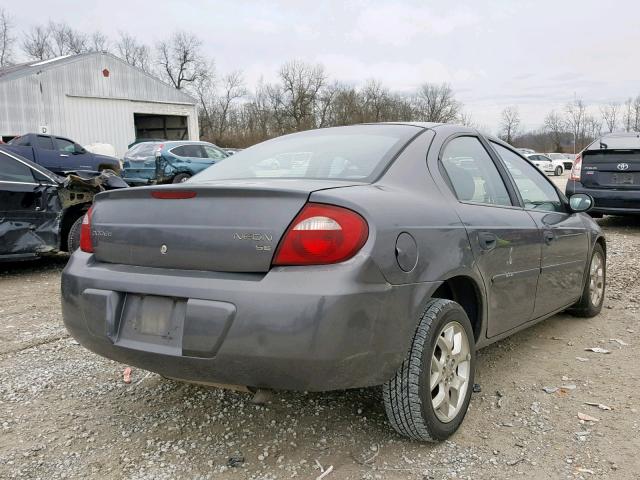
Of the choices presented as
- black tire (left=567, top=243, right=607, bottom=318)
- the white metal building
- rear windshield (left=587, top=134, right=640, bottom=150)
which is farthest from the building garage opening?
black tire (left=567, top=243, right=607, bottom=318)

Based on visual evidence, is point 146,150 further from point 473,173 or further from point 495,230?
point 495,230

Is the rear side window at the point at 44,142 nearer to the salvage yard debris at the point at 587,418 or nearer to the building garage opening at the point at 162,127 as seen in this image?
the building garage opening at the point at 162,127

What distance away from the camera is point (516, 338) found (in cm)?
412

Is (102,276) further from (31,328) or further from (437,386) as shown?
(31,328)

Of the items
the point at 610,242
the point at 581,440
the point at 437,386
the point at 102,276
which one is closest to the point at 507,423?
the point at 581,440

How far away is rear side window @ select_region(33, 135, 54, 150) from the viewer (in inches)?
661

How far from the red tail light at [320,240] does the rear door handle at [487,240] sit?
0.90 meters

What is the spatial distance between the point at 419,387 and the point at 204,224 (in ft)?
3.70

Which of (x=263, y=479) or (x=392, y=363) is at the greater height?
(x=392, y=363)

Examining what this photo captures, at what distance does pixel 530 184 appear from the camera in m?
3.84

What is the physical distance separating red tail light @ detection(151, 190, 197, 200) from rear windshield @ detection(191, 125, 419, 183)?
1.60 feet

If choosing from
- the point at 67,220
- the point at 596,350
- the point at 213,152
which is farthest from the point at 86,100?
the point at 596,350

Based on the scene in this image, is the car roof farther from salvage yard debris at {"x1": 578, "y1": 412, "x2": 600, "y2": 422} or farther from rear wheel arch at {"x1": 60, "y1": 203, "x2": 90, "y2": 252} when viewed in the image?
salvage yard debris at {"x1": 578, "y1": 412, "x2": 600, "y2": 422}

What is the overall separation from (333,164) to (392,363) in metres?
1.09
